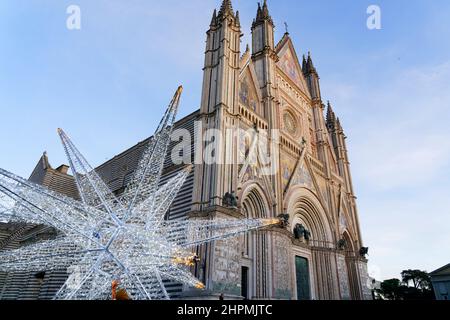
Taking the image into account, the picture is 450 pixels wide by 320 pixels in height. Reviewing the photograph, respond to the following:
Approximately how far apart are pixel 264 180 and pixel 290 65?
59.3 feet

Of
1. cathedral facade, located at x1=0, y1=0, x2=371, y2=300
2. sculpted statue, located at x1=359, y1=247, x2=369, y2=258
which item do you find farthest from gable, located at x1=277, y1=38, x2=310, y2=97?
sculpted statue, located at x1=359, y1=247, x2=369, y2=258

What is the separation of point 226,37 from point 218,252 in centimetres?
1609

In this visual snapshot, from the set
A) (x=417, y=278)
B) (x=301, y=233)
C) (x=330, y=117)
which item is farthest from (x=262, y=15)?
(x=417, y=278)

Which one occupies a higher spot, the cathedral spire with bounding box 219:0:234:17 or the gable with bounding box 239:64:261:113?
the cathedral spire with bounding box 219:0:234:17

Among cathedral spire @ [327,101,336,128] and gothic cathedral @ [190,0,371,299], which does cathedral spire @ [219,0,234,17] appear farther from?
cathedral spire @ [327,101,336,128]

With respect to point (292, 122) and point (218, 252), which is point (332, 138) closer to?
point (292, 122)

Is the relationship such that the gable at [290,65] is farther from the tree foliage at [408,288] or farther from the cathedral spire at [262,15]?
the tree foliage at [408,288]

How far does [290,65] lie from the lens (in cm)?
3356

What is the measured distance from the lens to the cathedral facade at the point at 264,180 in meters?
17.2

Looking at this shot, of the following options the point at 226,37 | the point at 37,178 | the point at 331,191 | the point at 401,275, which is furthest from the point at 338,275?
the point at 401,275

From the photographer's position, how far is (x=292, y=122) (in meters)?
30.6

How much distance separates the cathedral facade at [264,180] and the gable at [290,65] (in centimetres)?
15

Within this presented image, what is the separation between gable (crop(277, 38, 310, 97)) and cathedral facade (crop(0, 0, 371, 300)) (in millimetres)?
147

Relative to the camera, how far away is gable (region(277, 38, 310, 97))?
32.1 m
